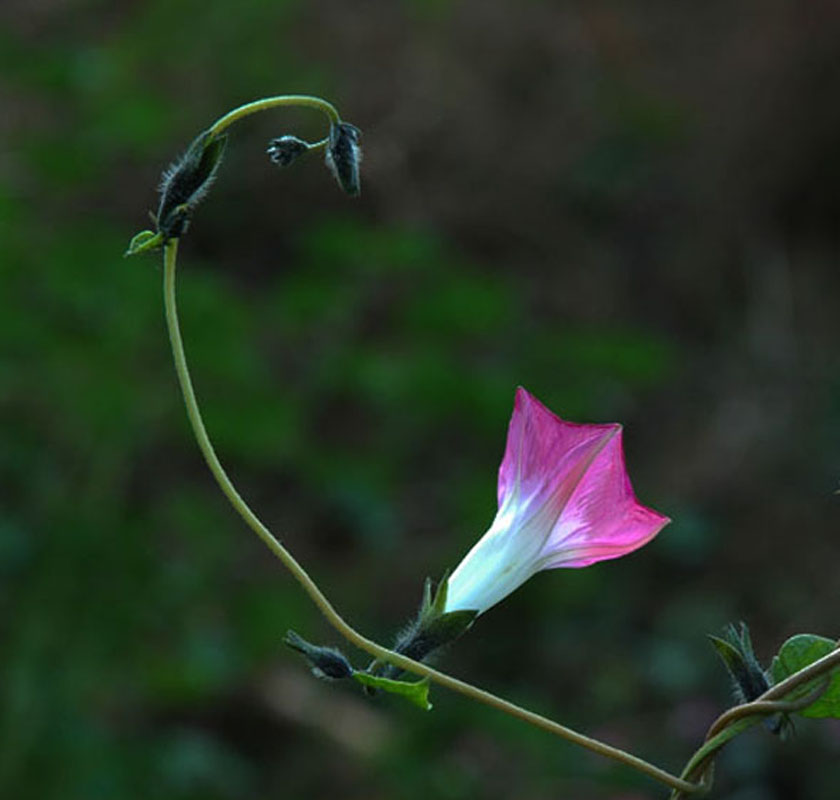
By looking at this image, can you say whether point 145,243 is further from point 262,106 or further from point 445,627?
point 445,627

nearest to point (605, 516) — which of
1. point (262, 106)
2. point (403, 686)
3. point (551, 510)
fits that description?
point (551, 510)

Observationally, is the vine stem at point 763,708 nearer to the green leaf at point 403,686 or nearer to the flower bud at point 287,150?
the green leaf at point 403,686

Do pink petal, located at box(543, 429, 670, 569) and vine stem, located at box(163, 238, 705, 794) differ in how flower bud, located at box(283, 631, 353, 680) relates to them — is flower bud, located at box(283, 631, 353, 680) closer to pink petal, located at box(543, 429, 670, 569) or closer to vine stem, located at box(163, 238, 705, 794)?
vine stem, located at box(163, 238, 705, 794)

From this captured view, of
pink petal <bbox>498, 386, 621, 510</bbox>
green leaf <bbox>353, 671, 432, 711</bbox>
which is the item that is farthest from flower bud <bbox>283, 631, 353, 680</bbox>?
pink petal <bbox>498, 386, 621, 510</bbox>

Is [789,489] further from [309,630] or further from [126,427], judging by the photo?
[126,427]

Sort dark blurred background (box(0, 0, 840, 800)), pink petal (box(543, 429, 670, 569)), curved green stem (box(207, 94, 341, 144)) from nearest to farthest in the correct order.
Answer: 1. curved green stem (box(207, 94, 341, 144))
2. pink petal (box(543, 429, 670, 569))
3. dark blurred background (box(0, 0, 840, 800))

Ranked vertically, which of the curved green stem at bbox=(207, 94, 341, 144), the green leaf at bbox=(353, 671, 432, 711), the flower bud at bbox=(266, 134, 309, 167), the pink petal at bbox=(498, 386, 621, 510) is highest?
the curved green stem at bbox=(207, 94, 341, 144)

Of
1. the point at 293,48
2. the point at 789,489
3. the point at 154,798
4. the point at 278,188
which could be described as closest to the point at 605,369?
the point at 789,489
